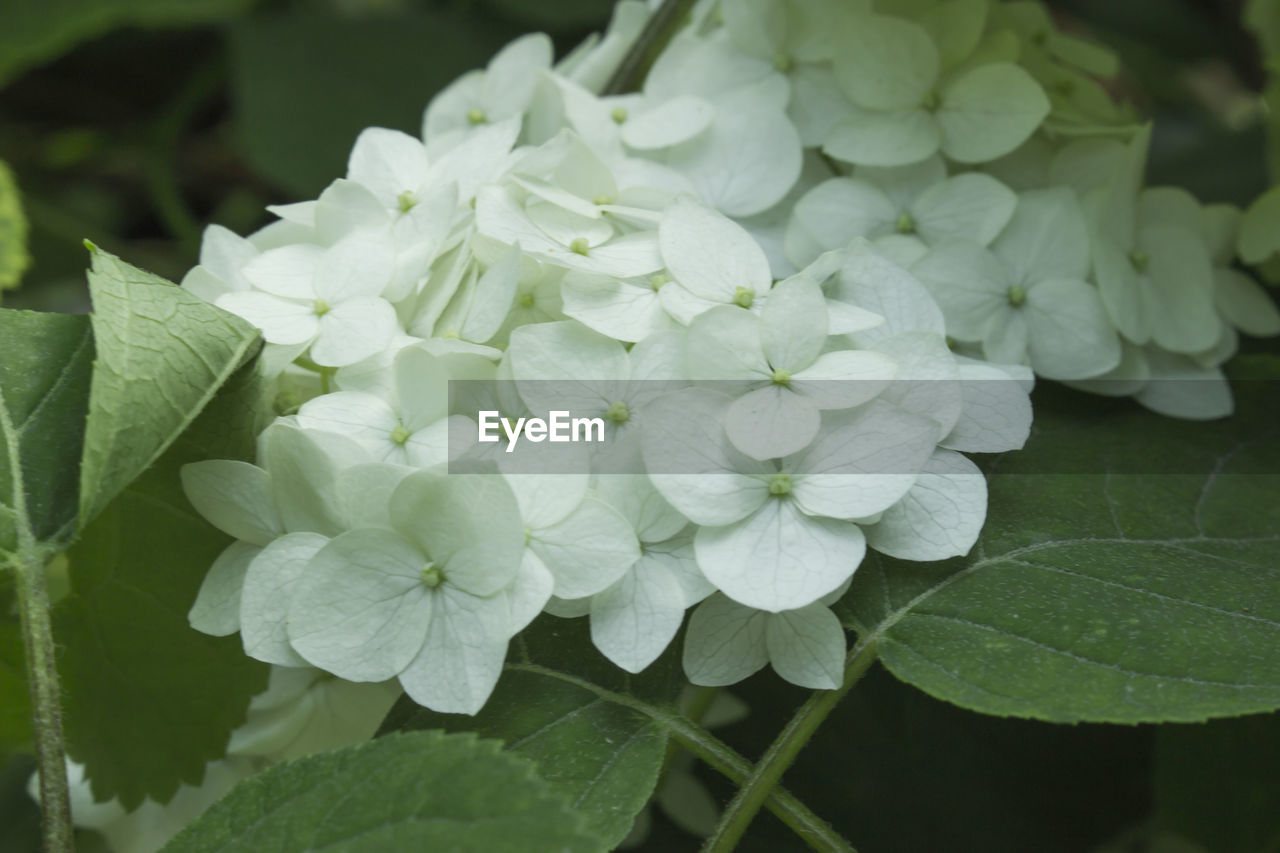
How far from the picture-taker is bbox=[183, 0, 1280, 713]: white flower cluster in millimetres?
431

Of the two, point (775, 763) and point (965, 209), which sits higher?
point (965, 209)

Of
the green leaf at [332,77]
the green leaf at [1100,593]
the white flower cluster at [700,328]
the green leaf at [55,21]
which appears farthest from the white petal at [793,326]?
the green leaf at [55,21]

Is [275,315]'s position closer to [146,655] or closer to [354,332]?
[354,332]

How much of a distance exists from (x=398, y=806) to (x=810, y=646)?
0.17 m

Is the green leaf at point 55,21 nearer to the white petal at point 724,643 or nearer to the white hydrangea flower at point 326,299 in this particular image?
the white hydrangea flower at point 326,299

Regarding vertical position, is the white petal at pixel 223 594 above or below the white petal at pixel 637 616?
below

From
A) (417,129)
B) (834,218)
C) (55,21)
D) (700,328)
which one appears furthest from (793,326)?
(55,21)

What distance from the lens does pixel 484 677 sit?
420 millimetres

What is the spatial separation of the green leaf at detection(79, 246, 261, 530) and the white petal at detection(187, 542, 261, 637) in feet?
0.20

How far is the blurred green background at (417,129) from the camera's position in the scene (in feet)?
2.27

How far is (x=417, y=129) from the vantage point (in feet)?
3.61

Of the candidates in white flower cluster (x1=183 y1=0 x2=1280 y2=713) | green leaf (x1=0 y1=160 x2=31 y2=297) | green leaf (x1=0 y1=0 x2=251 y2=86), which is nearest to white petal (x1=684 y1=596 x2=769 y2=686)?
white flower cluster (x1=183 y1=0 x2=1280 y2=713)

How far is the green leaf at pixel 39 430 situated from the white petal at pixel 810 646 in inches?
12.2

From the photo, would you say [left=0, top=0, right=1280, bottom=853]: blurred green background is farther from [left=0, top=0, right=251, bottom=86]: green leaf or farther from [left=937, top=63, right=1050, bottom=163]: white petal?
[left=937, top=63, right=1050, bottom=163]: white petal
